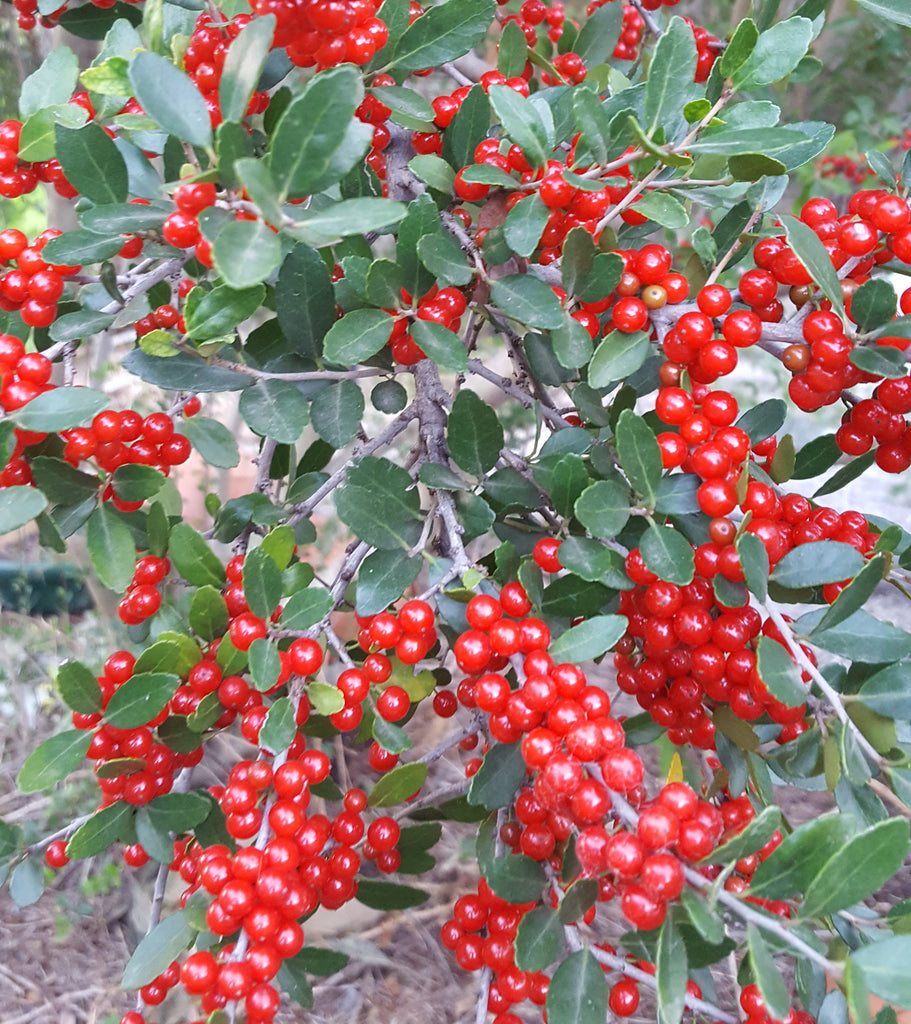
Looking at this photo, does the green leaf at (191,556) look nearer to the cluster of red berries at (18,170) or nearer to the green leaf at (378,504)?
the green leaf at (378,504)

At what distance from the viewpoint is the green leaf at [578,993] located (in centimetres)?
57

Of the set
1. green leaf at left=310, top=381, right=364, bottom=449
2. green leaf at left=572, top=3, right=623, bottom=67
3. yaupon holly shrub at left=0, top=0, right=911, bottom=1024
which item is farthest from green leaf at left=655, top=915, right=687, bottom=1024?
green leaf at left=572, top=3, right=623, bottom=67

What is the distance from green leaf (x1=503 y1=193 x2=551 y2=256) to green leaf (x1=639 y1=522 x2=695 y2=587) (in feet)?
0.77

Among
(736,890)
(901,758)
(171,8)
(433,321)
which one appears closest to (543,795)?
(736,890)

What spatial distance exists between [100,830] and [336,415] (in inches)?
→ 16.9

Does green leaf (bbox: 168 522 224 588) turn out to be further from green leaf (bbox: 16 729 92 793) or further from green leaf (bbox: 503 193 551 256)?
green leaf (bbox: 503 193 551 256)

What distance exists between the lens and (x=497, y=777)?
63 cm

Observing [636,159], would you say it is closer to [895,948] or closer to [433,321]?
[433,321]

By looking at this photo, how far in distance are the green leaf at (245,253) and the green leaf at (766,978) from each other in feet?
1.49

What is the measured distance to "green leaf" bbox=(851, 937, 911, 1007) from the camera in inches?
16.9

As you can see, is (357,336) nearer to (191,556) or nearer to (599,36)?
(191,556)

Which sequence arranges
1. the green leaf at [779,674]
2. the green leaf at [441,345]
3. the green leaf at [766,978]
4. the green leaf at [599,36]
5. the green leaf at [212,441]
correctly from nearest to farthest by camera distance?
the green leaf at [766,978] < the green leaf at [779,674] < the green leaf at [441,345] < the green leaf at [212,441] < the green leaf at [599,36]

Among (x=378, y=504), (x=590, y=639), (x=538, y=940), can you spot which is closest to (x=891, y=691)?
(x=590, y=639)

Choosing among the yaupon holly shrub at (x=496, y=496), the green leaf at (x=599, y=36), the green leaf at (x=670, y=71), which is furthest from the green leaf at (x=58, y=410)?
the green leaf at (x=599, y=36)
